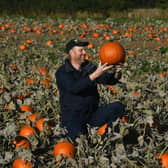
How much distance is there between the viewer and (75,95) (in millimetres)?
4918

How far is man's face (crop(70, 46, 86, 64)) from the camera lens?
4867 mm

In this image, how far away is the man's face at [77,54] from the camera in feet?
16.0

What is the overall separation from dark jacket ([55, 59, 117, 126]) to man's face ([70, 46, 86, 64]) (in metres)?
0.11

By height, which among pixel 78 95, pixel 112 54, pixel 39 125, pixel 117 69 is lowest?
pixel 39 125

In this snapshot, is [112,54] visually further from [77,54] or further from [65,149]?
[65,149]

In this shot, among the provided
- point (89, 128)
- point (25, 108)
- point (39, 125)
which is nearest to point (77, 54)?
point (89, 128)

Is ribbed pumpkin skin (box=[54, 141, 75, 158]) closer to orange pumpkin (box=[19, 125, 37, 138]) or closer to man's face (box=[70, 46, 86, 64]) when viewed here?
orange pumpkin (box=[19, 125, 37, 138])

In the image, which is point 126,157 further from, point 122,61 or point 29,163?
point 122,61

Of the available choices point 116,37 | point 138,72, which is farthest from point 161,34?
point 138,72

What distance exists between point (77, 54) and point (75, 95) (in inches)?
20.6

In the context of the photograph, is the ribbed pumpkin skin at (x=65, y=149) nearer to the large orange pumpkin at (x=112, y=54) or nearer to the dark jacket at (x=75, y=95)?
the dark jacket at (x=75, y=95)

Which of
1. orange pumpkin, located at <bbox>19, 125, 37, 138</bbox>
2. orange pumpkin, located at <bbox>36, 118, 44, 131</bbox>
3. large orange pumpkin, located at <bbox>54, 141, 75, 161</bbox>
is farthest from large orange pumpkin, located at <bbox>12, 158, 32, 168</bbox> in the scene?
orange pumpkin, located at <bbox>36, 118, 44, 131</bbox>

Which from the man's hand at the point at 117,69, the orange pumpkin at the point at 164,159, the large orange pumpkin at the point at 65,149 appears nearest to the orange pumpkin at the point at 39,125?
the large orange pumpkin at the point at 65,149

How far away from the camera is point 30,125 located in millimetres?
5016
